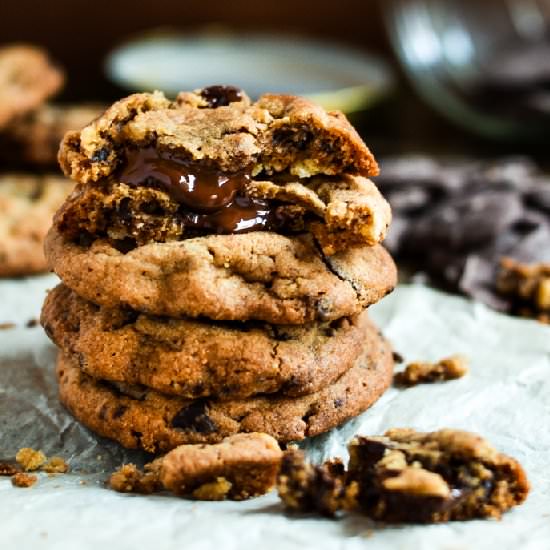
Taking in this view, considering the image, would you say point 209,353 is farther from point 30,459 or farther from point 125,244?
point 30,459

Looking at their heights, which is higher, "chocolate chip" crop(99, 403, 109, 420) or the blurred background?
the blurred background

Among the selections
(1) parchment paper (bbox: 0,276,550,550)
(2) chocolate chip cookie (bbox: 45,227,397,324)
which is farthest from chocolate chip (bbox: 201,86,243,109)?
(1) parchment paper (bbox: 0,276,550,550)

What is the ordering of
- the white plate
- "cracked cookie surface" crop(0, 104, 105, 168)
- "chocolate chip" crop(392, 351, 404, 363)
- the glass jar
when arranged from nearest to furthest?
1. "chocolate chip" crop(392, 351, 404, 363)
2. "cracked cookie surface" crop(0, 104, 105, 168)
3. the white plate
4. the glass jar

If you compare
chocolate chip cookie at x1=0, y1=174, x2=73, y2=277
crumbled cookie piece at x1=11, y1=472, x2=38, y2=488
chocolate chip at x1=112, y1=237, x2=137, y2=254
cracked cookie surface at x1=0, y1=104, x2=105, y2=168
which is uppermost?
chocolate chip at x1=112, y1=237, x2=137, y2=254

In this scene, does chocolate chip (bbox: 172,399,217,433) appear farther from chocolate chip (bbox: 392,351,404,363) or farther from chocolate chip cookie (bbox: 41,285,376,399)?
chocolate chip (bbox: 392,351,404,363)

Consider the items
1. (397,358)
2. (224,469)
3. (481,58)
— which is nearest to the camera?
(224,469)

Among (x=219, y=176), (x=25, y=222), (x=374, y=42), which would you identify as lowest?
(x=25, y=222)

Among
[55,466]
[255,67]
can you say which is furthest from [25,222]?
[255,67]

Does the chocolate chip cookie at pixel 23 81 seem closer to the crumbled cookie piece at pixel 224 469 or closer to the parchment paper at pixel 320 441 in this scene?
the parchment paper at pixel 320 441
